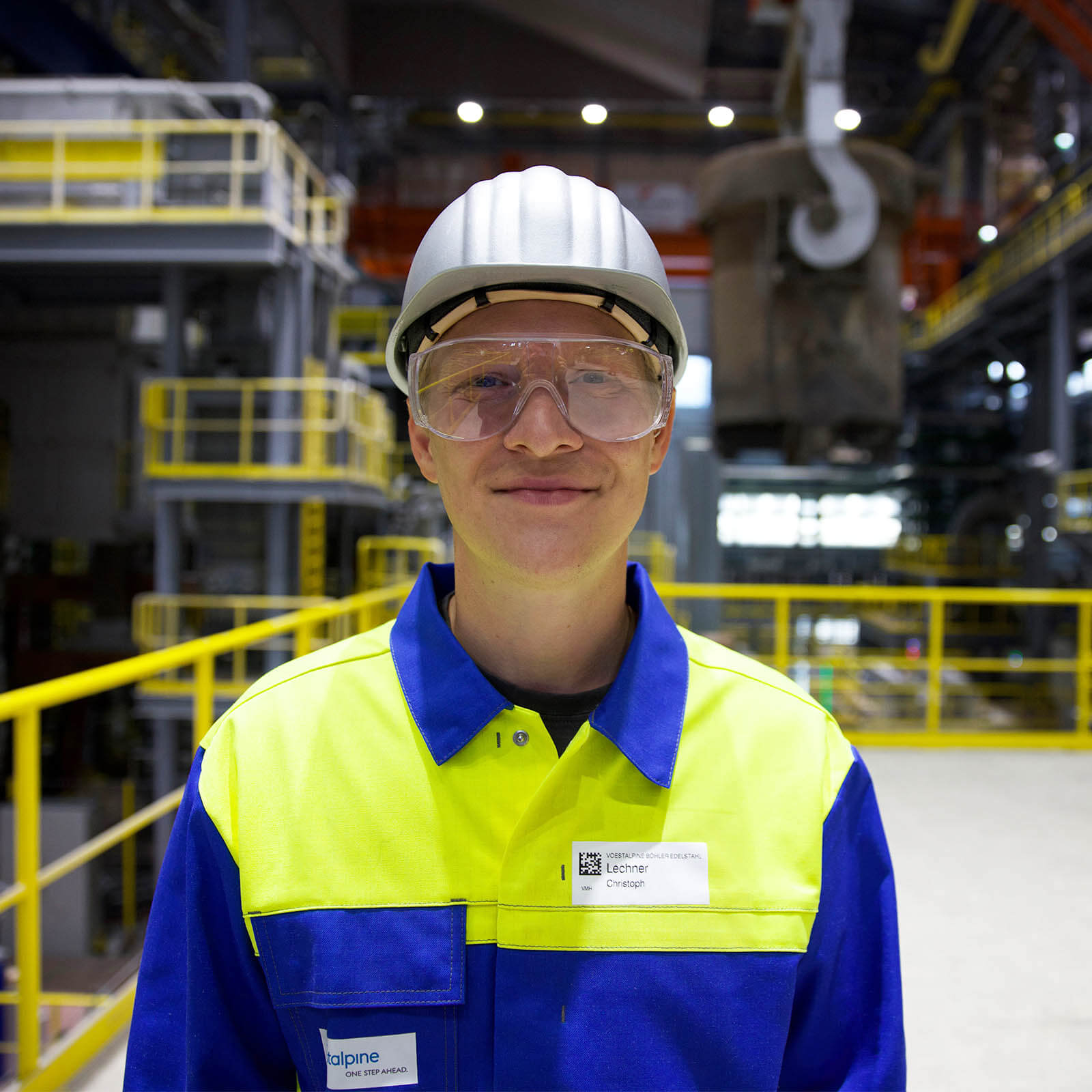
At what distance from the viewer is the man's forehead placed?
1360 millimetres

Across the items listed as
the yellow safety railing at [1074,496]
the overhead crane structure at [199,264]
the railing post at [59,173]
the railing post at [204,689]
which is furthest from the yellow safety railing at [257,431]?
the yellow safety railing at [1074,496]

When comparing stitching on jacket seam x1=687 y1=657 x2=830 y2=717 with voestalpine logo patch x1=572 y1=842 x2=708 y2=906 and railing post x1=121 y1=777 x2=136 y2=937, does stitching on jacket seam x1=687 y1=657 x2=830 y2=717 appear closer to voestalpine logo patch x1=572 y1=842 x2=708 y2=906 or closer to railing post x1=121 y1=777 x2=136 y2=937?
voestalpine logo patch x1=572 y1=842 x2=708 y2=906

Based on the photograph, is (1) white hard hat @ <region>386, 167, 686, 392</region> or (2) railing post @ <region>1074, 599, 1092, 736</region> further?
(2) railing post @ <region>1074, 599, 1092, 736</region>

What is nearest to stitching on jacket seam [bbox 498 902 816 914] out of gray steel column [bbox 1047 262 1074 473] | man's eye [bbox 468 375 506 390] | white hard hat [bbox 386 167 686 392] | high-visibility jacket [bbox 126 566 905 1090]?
high-visibility jacket [bbox 126 566 905 1090]

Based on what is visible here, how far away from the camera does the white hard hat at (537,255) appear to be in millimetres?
1311

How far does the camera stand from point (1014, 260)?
16.7m

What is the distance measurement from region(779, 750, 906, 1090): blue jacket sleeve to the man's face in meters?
0.58

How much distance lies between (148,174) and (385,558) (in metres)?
6.25

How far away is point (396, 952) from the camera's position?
1235 millimetres

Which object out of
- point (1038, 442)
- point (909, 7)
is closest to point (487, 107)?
point (909, 7)

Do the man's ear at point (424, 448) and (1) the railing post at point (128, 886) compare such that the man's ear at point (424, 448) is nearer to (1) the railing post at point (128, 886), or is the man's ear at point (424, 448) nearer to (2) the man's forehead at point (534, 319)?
(2) the man's forehead at point (534, 319)

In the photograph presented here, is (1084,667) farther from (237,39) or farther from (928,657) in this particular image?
(237,39)

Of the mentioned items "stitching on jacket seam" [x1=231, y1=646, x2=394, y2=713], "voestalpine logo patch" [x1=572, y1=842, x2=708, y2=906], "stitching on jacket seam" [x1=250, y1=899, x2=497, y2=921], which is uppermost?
"stitching on jacket seam" [x1=231, y1=646, x2=394, y2=713]

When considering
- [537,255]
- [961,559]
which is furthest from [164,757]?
[961,559]
